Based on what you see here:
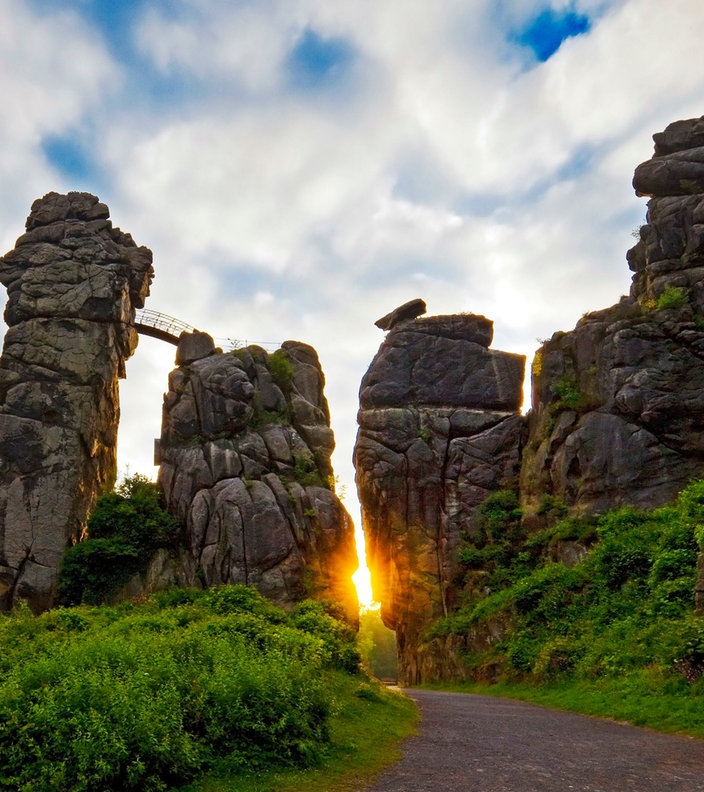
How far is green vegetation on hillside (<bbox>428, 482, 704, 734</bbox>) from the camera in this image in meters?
17.6

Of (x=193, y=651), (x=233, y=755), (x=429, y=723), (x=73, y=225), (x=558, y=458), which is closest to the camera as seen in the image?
(x=233, y=755)

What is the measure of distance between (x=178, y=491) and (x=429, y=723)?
3168 centimetres

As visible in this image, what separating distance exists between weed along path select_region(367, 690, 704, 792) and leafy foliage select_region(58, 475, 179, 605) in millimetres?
30423

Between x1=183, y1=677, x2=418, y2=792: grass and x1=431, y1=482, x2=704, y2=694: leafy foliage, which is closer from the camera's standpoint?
x1=183, y1=677, x2=418, y2=792: grass

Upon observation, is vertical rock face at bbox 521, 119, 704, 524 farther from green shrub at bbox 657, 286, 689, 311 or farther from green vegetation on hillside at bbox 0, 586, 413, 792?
green vegetation on hillside at bbox 0, 586, 413, 792

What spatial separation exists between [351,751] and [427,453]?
118ft

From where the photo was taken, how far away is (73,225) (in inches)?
1988

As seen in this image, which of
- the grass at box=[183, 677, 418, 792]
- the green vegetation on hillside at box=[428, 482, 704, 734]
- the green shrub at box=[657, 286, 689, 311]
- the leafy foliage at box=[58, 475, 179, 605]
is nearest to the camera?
the grass at box=[183, 677, 418, 792]

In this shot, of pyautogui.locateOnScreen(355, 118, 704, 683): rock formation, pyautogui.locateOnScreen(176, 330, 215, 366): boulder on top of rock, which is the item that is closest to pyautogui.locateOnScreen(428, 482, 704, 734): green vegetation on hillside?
pyautogui.locateOnScreen(355, 118, 704, 683): rock formation

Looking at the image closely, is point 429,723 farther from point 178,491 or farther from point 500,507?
point 178,491

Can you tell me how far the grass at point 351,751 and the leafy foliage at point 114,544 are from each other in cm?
2824

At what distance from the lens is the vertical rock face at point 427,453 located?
143ft

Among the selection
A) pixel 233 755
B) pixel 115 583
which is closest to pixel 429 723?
pixel 233 755

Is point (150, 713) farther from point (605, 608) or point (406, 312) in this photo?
point (406, 312)
